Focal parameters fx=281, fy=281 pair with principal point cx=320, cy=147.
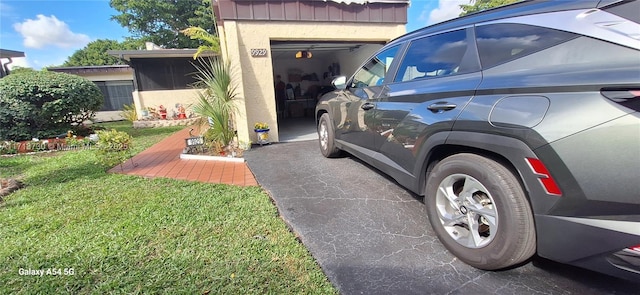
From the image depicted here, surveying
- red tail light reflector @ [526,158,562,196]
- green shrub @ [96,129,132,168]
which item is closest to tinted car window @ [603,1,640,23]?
red tail light reflector @ [526,158,562,196]

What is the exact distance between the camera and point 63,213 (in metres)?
3.12

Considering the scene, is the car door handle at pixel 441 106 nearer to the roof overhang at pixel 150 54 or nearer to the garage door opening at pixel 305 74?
the garage door opening at pixel 305 74

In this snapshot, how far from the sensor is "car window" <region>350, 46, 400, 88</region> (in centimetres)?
318

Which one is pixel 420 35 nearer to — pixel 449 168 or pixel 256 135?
pixel 449 168

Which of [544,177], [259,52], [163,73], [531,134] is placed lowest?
[544,177]

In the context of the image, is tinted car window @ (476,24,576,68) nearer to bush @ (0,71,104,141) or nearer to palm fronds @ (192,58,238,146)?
palm fronds @ (192,58,238,146)

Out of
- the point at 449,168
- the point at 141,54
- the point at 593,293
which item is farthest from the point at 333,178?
the point at 141,54

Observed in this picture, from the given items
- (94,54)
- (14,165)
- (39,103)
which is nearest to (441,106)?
(14,165)

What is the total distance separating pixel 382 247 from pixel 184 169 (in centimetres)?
370

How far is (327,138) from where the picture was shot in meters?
4.77

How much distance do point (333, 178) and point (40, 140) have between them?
24.2ft

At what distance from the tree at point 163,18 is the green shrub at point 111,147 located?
2152cm

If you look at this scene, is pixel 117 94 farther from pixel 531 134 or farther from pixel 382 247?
pixel 531 134

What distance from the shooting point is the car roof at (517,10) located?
60.0 inches
